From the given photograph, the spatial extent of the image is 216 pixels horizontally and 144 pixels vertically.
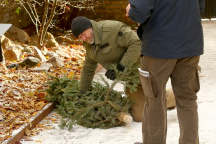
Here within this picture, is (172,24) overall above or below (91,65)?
above

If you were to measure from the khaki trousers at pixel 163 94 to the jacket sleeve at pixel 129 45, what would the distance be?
1.06 metres

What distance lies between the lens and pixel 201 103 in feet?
17.4

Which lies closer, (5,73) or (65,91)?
(65,91)

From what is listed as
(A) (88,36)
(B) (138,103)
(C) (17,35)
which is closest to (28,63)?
(C) (17,35)

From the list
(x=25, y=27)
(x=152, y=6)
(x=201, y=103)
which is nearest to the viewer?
(x=152, y=6)

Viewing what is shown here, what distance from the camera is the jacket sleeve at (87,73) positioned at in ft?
15.3

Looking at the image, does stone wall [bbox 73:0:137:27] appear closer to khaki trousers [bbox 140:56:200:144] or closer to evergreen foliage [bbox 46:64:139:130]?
evergreen foliage [bbox 46:64:139:130]

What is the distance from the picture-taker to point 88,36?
4.30 metres

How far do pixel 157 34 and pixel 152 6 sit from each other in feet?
0.78

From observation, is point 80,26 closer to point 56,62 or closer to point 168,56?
point 168,56

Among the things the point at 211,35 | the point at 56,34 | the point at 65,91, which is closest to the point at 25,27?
the point at 56,34

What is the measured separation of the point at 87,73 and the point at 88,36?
1.96 feet

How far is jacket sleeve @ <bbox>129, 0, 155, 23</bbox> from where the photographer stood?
2.91 m

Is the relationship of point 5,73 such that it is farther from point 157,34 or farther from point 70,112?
point 157,34
